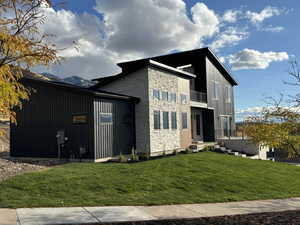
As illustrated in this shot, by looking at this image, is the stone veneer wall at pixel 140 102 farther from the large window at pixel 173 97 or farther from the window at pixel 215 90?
the window at pixel 215 90

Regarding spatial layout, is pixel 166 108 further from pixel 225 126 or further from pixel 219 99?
pixel 225 126

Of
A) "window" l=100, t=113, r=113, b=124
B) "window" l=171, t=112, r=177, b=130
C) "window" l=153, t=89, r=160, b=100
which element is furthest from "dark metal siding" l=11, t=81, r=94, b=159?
"window" l=171, t=112, r=177, b=130

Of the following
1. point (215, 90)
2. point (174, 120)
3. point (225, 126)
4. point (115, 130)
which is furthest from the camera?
point (225, 126)

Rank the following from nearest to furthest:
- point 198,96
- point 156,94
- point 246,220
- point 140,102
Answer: point 246,220 → point 140,102 → point 156,94 → point 198,96

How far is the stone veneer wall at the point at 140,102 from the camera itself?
18452mm

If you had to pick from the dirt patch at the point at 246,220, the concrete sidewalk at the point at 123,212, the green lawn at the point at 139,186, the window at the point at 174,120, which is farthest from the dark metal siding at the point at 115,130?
the dirt patch at the point at 246,220

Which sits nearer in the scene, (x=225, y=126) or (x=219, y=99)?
(x=219, y=99)

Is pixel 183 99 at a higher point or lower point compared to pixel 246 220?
higher

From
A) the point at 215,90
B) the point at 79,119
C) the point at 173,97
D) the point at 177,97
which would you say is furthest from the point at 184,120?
the point at 79,119

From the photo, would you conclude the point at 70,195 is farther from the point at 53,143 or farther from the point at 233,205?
the point at 53,143

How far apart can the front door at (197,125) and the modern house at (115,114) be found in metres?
0.72

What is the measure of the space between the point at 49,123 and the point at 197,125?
15114mm

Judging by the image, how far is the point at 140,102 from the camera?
18.8 m

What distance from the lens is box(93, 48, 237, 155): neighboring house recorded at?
18719 mm
